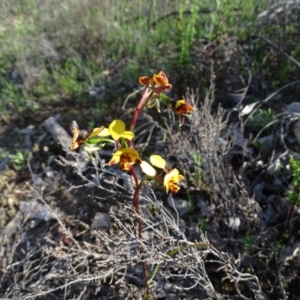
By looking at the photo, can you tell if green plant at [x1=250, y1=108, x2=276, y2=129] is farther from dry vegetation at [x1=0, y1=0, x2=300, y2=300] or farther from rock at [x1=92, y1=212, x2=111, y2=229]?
rock at [x1=92, y1=212, x2=111, y2=229]

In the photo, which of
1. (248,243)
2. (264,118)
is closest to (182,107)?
(248,243)

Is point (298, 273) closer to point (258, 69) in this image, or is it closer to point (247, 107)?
point (247, 107)

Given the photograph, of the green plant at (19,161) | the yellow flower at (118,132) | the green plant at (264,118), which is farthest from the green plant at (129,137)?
the green plant at (19,161)

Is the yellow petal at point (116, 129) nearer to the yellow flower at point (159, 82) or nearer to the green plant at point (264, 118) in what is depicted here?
the yellow flower at point (159, 82)

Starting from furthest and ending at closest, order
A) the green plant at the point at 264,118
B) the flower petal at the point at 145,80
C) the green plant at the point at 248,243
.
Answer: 1. the green plant at the point at 264,118
2. the green plant at the point at 248,243
3. the flower petal at the point at 145,80

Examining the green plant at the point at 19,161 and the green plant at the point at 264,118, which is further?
the green plant at the point at 19,161

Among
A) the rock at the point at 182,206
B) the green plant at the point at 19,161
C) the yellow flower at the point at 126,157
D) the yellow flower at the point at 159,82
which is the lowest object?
the green plant at the point at 19,161

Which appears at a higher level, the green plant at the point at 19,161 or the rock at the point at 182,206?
the rock at the point at 182,206

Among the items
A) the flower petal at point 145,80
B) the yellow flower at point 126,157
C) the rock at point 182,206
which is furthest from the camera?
the rock at point 182,206

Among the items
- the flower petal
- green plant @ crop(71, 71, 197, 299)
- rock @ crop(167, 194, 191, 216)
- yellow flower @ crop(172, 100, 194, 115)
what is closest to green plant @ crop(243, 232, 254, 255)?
rock @ crop(167, 194, 191, 216)
